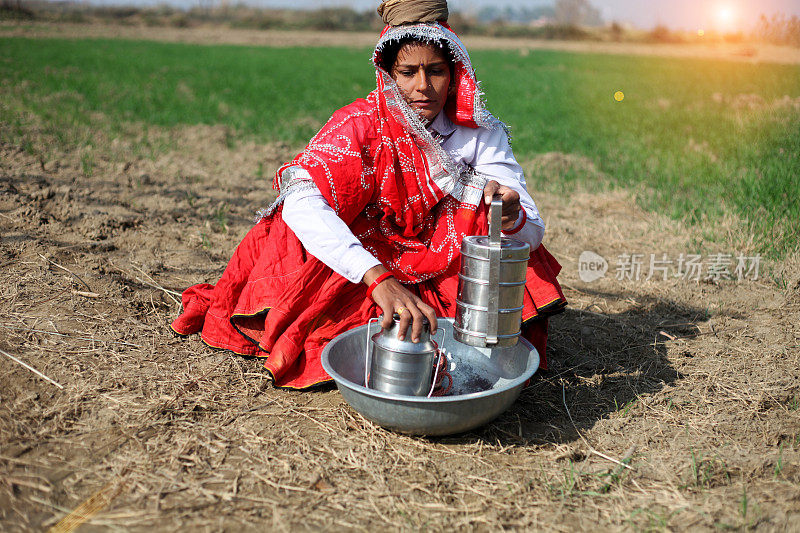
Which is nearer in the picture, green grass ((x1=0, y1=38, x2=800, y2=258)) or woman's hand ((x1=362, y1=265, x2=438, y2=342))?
woman's hand ((x1=362, y1=265, x2=438, y2=342))

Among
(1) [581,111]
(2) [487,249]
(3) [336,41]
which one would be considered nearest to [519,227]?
(2) [487,249]

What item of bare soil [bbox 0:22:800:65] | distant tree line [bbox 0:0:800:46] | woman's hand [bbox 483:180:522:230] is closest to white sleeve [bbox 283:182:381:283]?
woman's hand [bbox 483:180:522:230]

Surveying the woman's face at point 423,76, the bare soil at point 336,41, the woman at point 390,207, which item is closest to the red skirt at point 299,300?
the woman at point 390,207

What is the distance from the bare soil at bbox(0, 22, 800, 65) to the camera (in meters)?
6.16

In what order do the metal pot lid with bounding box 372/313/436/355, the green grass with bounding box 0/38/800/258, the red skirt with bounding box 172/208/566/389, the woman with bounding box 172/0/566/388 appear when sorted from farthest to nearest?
1. the green grass with bounding box 0/38/800/258
2. the red skirt with bounding box 172/208/566/389
3. the woman with bounding box 172/0/566/388
4. the metal pot lid with bounding box 372/313/436/355

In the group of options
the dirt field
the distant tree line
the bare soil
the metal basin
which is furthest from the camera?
the distant tree line

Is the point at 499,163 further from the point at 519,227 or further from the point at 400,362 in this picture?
the point at 400,362

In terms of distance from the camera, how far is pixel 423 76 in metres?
2.40

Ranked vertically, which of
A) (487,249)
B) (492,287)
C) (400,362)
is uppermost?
(487,249)

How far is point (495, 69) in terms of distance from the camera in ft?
69.5

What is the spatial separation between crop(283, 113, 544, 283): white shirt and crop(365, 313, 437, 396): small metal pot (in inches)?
8.9

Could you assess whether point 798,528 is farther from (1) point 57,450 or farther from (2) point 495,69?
(2) point 495,69

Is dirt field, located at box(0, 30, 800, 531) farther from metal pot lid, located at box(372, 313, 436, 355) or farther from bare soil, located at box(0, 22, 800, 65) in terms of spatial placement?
bare soil, located at box(0, 22, 800, 65)

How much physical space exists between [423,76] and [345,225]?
24.8 inches
